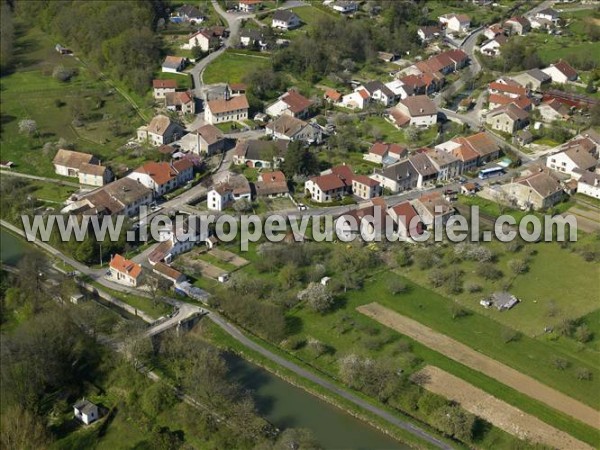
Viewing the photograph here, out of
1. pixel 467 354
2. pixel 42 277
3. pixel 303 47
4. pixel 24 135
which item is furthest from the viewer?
pixel 303 47

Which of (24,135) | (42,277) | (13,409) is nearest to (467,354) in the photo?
(13,409)

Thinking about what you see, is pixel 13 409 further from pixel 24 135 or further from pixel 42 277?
pixel 24 135

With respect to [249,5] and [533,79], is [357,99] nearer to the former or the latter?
[533,79]

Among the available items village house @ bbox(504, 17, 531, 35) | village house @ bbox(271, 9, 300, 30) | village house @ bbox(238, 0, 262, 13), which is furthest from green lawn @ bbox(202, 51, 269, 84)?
village house @ bbox(504, 17, 531, 35)

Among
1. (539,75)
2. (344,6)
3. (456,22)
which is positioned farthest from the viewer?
(344,6)

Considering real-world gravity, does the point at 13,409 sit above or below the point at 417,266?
above

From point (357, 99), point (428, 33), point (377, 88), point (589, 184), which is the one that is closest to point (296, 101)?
point (357, 99)
